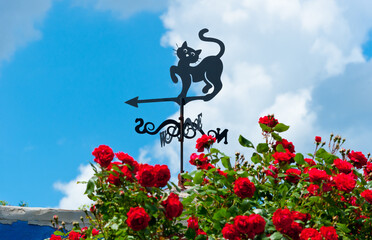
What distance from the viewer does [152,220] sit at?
8.61 feet

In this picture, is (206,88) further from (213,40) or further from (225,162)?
(225,162)

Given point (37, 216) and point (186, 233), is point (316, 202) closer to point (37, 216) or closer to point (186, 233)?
point (186, 233)

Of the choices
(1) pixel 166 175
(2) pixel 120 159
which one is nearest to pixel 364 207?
(1) pixel 166 175

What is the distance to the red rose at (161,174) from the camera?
2.48 meters

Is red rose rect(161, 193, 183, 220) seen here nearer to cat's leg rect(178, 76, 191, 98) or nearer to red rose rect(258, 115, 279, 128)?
red rose rect(258, 115, 279, 128)

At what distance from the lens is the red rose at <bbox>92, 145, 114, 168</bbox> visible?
9.05 ft

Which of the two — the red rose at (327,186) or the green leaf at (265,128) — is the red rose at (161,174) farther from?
the green leaf at (265,128)

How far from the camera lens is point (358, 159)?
3.43m

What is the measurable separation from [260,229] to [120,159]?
3.09 feet

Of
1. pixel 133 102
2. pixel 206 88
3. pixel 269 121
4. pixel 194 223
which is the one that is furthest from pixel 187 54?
pixel 194 223

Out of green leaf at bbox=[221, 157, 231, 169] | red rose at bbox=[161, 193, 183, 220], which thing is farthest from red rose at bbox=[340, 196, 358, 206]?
red rose at bbox=[161, 193, 183, 220]

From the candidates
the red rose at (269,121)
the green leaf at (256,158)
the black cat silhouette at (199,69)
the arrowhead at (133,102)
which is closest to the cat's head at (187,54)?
the black cat silhouette at (199,69)

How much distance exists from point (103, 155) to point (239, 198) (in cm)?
87

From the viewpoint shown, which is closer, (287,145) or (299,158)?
(299,158)
